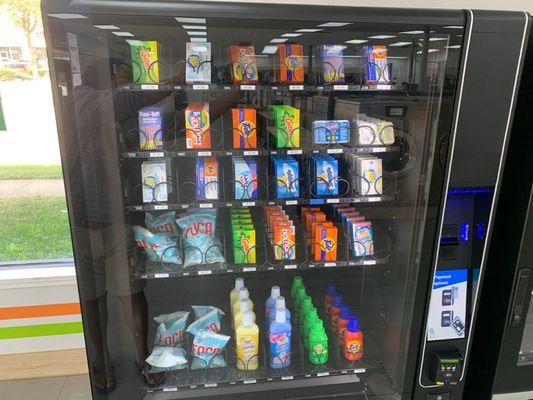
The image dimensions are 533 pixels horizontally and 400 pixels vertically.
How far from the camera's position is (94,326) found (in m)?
1.63

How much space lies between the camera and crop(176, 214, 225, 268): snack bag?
184 cm

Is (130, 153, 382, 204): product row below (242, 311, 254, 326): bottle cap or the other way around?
the other way around

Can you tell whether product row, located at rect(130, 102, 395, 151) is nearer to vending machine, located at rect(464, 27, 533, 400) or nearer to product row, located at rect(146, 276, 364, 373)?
vending machine, located at rect(464, 27, 533, 400)

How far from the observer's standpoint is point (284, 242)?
1844 mm

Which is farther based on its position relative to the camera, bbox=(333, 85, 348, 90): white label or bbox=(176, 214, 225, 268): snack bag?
bbox=(176, 214, 225, 268): snack bag

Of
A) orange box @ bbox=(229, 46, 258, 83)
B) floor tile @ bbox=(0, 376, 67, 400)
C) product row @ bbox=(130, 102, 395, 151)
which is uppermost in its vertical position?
orange box @ bbox=(229, 46, 258, 83)

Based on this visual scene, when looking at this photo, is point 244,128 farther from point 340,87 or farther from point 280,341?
point 280,341

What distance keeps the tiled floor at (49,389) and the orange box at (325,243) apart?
1.50 m

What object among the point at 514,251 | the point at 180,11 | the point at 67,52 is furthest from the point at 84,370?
the point at 514,251

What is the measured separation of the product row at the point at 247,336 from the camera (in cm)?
184

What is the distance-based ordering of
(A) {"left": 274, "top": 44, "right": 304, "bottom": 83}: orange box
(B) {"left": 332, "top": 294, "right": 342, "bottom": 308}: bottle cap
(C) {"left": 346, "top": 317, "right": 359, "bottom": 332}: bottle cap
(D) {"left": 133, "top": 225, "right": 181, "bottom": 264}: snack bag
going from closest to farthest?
(A) {"left": 274, "top": 44, "right": 304, "bottom": 83}: orange box, (D) {"left": 133, "top": 225, "right": 181, "bottom": 264}: snack bag, (C) {"left": 346, "top": 317, "right": 359, "bottom": 332}: bottle cap, (B) {"left": 332, "top": 294, "right": 342, "bottom": 308}: bottle cap

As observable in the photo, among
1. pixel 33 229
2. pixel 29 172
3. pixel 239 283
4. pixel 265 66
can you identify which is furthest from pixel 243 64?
pixel 33 229

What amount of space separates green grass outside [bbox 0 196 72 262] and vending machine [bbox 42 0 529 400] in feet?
3.18

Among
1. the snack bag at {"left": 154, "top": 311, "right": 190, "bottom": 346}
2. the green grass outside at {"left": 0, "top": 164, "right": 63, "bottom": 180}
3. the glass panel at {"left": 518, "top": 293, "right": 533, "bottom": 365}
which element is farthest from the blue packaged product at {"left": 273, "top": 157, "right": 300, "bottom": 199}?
the green grass outside at {"left": 0, "top": 164, "right": 63, "bottom": 180}
